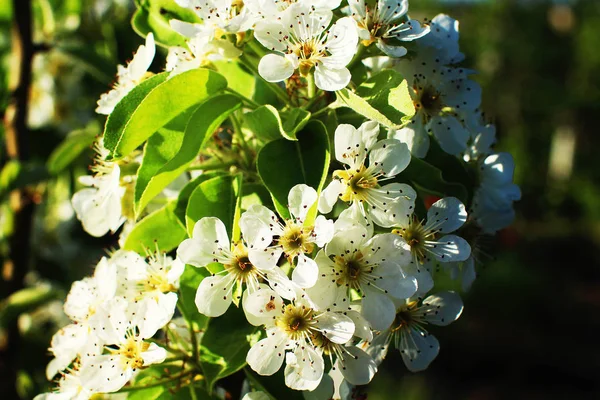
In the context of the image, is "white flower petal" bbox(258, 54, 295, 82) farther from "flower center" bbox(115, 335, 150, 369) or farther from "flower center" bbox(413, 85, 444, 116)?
"flower center" bbox(115, 335, 150, 369)

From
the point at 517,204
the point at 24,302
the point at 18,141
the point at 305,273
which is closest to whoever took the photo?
the point at 305,273

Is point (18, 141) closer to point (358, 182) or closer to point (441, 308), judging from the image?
point (358, 182)

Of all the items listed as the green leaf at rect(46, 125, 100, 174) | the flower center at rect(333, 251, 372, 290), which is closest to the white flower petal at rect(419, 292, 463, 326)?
the flower center at rect(333, 251, 372, 290)

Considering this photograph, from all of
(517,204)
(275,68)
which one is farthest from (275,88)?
(517,204)

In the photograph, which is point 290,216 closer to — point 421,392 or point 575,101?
point 421,392

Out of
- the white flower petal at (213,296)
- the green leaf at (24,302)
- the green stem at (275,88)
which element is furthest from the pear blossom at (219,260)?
the green leaf at (24,302)

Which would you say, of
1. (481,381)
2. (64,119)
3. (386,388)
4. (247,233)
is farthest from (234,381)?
(481,381)
